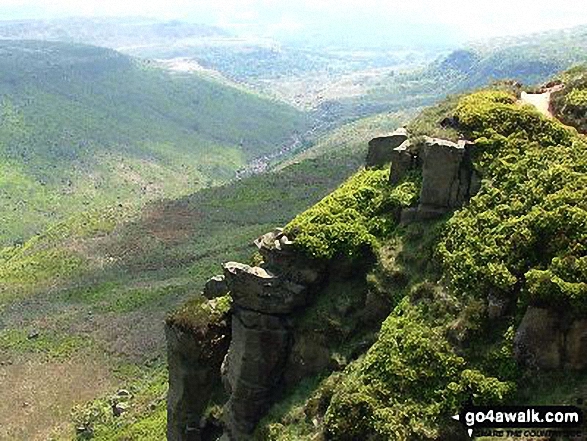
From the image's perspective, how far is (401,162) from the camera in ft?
120

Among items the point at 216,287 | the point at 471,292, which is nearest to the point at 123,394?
the point at 216,287

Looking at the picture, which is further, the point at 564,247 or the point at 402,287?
the point at 402,287

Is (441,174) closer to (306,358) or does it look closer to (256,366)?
(306,358)

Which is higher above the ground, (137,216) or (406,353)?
(406,353)

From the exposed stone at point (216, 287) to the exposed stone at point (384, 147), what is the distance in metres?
10.9

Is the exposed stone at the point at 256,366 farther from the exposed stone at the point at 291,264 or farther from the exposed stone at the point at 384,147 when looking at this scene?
the exposed stone at the point at 384,147

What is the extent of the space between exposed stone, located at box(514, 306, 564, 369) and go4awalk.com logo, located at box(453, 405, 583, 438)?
2022 millimetres

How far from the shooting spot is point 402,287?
1266 inches

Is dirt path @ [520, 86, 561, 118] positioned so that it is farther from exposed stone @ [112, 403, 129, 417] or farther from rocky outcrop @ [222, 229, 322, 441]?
exposed stone @ [112, 403, 129, 417]

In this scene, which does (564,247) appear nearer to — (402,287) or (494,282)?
(494,282)

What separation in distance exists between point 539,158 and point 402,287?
8.65m

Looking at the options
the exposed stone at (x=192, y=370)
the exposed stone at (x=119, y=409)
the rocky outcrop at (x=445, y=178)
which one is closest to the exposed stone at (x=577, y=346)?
the rocky outcrop at (x=445, y=178)

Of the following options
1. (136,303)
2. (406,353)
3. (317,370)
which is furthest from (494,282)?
(136,303)

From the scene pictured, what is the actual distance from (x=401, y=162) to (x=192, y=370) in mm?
16209
